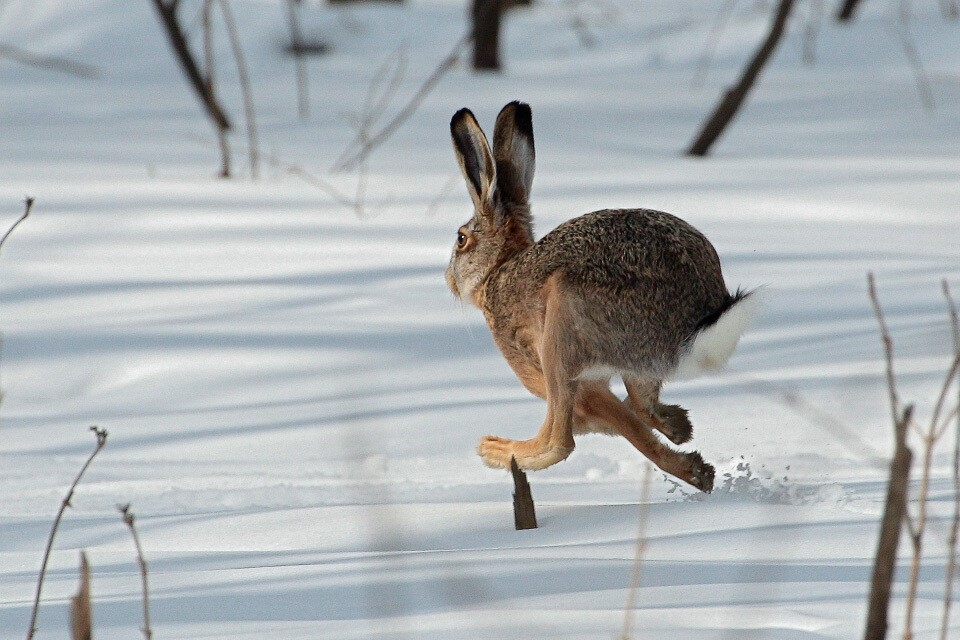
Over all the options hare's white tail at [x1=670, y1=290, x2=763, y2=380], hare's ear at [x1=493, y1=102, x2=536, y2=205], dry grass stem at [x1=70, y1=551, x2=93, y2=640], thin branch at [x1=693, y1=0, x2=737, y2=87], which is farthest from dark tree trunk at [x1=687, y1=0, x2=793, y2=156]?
dry grass stem at [x1=70, y1=551, x2=93, y2=640]

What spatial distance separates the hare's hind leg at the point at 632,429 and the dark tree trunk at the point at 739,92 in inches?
187

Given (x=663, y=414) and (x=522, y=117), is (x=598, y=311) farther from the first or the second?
(x=522, y=117)

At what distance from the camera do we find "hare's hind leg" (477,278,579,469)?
2836mm

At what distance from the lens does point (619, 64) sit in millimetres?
13422

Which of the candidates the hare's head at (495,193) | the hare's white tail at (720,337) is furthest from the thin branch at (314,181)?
the hare's white tail at (720,337)

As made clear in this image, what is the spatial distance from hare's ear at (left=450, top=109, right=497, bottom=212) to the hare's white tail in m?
0.74

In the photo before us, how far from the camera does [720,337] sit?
2664 millimetres

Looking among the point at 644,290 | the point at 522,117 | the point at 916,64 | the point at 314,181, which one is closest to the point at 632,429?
the point at 644,290

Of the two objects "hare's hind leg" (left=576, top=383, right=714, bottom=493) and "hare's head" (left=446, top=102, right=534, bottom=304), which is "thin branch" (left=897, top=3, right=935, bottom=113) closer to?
"hare's head" (left=446, top=102, right=534, bottom=304)

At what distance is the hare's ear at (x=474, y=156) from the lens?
318 cm

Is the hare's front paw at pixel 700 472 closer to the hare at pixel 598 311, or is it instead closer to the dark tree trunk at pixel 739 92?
the hare at pixel 598 311

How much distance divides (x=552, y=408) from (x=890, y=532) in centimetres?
159

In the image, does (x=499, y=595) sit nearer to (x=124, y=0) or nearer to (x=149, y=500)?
(x=149, y=500)

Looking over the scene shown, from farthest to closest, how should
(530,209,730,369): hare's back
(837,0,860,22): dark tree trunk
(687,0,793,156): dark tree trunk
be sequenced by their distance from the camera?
(837,0,860,22): dark tree trunk < (687,0,793,156): dark tree trunk < (530,209,730,369): hare's back
